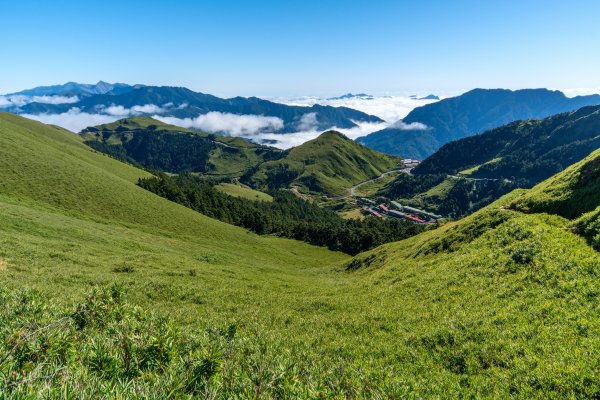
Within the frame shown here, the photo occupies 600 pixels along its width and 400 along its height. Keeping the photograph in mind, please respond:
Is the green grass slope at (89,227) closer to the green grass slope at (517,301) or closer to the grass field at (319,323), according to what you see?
the grass field at (319,323)

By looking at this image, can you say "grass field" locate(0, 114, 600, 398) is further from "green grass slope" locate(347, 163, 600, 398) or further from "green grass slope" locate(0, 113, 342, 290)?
"green grass slope" locate(0, 113, 342, 290)

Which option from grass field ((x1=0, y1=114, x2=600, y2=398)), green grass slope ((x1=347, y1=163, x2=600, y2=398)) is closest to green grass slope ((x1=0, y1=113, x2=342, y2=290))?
grass field ((x1=0, y1=114, x2=600, y2=398))

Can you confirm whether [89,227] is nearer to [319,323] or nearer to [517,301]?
[319,323]

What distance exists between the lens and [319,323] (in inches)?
1129

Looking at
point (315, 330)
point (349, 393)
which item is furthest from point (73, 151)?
point (349, 393)

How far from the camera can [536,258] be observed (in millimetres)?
27281

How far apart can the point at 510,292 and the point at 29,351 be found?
2922 cm

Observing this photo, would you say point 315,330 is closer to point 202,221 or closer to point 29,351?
point 29,351

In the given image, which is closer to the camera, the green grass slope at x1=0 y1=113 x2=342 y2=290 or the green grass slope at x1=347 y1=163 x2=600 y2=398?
the green grass slope at x1=347 y1=163 x2=600 y2=398

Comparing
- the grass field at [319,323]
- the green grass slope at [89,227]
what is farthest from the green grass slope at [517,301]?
the green grass slope at [89,227]

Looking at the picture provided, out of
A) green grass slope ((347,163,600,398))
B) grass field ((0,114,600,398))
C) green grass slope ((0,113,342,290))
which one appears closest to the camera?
grass field ((0,114,600,398))

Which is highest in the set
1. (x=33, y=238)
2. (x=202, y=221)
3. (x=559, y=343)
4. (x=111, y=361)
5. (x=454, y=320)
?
(x=111, y=361)

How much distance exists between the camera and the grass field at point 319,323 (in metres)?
11.9

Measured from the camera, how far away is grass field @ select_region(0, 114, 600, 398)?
11898mm
